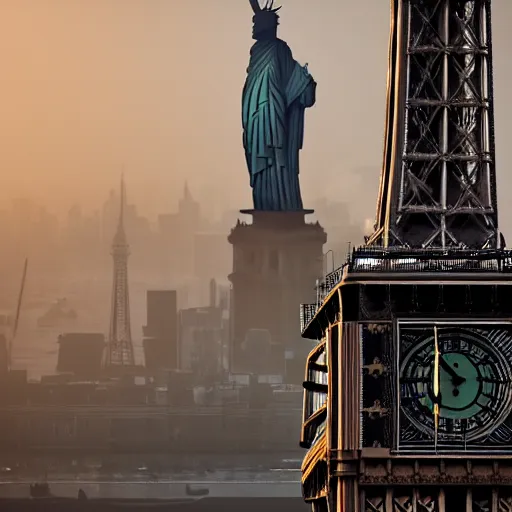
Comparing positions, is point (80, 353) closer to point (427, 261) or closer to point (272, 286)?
point (272, 286)

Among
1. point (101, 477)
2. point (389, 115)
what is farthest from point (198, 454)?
point (389, 115)

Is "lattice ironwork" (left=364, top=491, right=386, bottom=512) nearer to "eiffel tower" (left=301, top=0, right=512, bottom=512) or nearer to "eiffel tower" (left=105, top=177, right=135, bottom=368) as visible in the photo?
"eiffel tower" (left=301, top=0, right=512, bottom=512)

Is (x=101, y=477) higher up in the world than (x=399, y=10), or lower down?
lower down

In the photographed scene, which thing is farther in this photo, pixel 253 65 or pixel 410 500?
pixel 253 65

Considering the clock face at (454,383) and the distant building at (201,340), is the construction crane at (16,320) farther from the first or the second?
the clock face at (454,383)

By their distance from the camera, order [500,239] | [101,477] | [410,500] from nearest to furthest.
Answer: [410,500] → [500,239] → [101,477]

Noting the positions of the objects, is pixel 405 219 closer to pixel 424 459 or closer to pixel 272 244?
pixel 424 459

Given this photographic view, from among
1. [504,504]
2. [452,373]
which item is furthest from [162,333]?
[504,504]
